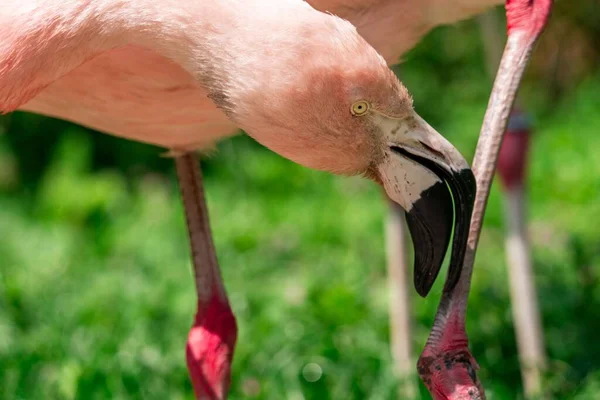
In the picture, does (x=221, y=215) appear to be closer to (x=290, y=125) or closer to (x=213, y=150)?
(x=213, y=150)

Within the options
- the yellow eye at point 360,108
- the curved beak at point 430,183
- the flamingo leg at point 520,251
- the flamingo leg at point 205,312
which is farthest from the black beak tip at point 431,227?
the flamingo leg at point 520,251

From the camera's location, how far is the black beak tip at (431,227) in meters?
2.06

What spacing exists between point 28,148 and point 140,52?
12.3 feet

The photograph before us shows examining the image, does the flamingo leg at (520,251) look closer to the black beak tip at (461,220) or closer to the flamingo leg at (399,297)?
the flamingo leg at (399,297)

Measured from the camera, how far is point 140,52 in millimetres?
2279

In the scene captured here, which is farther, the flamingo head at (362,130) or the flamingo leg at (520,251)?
the flamingo leg at (520,251)

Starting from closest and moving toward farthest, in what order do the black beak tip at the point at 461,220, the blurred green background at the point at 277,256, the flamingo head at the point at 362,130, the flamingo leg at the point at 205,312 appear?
the flamingo head at the point at 362,130
the black beak tip at the point at 461,220
the flamingo leg at the point at 205,312
the blurred green background at the point at 277,256

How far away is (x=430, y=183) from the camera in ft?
6.73

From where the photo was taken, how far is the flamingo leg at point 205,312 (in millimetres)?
2740

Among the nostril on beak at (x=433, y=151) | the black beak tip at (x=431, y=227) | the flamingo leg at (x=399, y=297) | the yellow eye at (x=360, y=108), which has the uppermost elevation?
the yellow eye at (x=360, y=108)

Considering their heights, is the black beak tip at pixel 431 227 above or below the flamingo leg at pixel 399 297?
above

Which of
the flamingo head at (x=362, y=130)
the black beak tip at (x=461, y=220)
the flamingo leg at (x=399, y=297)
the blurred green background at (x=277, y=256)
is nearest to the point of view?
the flamingo head at (x=362, y=130)

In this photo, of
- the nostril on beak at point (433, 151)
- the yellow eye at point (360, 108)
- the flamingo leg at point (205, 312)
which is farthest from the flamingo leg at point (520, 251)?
the yellow eye at point (360, 108)

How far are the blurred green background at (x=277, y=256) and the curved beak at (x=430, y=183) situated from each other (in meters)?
0.90
